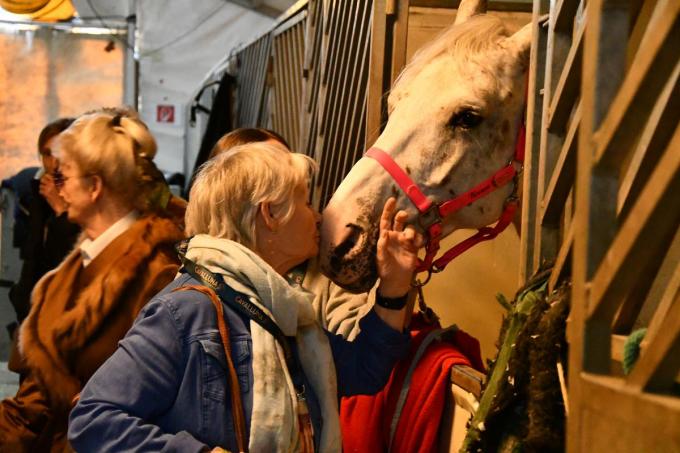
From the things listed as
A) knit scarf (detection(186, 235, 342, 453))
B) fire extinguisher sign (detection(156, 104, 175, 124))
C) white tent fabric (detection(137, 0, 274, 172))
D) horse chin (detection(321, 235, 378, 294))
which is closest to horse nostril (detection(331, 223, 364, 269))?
horse chin (detection(321, 235, 378, 294))

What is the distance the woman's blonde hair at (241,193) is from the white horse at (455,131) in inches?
10.7

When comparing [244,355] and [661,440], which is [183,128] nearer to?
[244,355]

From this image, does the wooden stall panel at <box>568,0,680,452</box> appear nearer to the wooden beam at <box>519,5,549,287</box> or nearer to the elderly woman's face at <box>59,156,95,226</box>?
the wooden beam at <box>519,5,549,287</box>

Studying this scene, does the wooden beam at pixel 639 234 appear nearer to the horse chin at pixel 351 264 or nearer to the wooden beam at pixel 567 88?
the wooden beam at pixel 567 88

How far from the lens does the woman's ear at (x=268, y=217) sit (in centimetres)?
183

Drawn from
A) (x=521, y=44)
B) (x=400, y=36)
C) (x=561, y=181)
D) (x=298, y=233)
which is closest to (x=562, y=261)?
(x=561, y=181)

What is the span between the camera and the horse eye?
2.19m

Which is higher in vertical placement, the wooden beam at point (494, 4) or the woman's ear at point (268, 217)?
the wooden beam at point (494, 4)

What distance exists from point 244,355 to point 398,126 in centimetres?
76

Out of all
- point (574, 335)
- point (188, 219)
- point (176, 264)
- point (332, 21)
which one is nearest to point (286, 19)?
point (332, 21)

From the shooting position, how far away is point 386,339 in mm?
1925

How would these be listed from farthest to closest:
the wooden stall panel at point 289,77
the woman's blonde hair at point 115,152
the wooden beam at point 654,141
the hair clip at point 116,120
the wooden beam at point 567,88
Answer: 1. the wooden stall panel at point 289,77
2. the hair clip at point 116,120
3. the woman's blonde hair at point 115,152
4. the wooden beam at point 567,88
5. the wooden beam at point 654,141

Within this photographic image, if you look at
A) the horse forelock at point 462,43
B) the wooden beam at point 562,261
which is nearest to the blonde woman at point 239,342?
the wooden beam at point 562,261

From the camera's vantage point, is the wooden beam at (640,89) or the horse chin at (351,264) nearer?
the wooden beam at (640,89)
